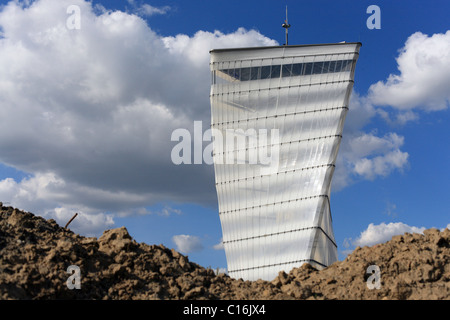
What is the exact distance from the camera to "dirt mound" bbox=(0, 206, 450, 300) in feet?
59.6

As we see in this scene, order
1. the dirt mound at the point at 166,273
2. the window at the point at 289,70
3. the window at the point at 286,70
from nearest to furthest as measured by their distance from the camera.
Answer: the dirt mound at the point at 166,273 → the window at the point at 289,70 → the window at the point at 286,70

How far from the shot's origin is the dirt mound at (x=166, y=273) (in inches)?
715

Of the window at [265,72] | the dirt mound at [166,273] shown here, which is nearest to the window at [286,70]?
the window at [265,72]

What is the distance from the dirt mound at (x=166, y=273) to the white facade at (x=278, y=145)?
10385 mm

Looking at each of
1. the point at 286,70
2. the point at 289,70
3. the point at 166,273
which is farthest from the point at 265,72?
the point at 166,273

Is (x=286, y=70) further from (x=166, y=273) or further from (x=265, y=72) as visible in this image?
(x=166, y=273)

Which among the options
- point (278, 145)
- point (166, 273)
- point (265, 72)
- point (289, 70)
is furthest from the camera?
point (265, 72)

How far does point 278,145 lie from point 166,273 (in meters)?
15.6

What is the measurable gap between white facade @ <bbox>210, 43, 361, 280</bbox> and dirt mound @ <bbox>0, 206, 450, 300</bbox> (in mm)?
10385

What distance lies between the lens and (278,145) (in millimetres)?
33000

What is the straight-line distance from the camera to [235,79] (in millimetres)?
33812

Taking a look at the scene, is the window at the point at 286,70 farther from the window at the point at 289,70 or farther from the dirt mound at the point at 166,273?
the dirt mound at the point at 166,273

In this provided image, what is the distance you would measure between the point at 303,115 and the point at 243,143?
465 cm
